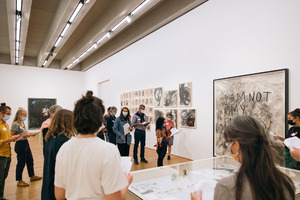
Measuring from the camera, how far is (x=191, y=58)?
6203 mm

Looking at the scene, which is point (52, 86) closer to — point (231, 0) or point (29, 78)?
point (29, 78)

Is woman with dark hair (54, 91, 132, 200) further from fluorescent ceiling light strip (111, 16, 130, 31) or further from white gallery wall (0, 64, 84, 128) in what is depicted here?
white gallery wall (0, 64, 84, 128)

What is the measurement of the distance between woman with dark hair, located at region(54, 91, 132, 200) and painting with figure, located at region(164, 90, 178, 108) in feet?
18.1

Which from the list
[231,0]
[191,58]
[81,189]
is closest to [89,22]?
[191,58]

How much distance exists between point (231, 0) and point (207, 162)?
4086 millimetres

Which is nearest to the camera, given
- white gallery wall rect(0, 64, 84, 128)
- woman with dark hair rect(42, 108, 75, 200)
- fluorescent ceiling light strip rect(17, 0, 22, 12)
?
woman with dark hair rect(42, 108, 75, 200)

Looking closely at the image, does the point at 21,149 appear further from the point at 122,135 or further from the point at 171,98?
the point at 171,98

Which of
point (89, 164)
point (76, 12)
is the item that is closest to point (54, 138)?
point (89, 164)

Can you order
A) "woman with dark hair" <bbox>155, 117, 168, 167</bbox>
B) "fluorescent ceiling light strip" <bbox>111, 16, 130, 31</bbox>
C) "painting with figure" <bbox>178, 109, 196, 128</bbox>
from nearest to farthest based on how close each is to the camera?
"woman with dark hair" <bbox>155, 117, 168, 167</bbox> < "painting with figure" <bbox>178, 109, 196, 128</bbox> < "fluorescent ceiling light strip" <bbox>111, 16, 130, 31</bbox>

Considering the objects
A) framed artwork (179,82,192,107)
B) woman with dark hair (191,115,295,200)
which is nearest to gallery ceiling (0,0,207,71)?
framed artwork (179,82,192,107)

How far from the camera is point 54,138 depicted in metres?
2.12

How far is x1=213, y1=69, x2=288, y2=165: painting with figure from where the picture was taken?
4066mm

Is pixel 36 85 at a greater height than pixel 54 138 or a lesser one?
greater

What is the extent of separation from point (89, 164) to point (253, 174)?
0.89m
